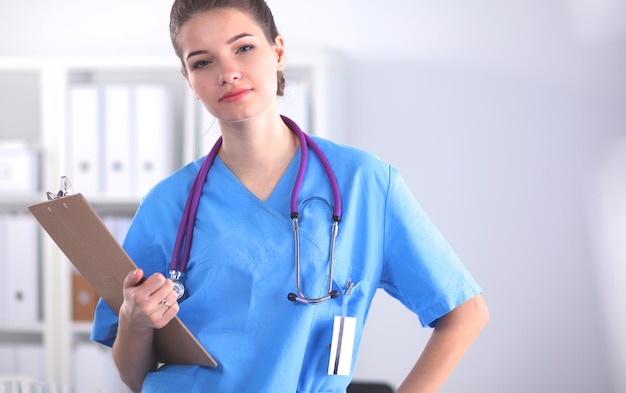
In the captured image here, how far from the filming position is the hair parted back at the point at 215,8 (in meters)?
1.10

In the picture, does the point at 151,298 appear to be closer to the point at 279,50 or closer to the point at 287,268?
the point at 287,268

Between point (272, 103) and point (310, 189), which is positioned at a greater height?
point (272, 103)

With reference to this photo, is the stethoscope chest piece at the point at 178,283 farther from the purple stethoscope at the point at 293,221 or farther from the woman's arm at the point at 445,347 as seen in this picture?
the woman's arm at the point at 445,347

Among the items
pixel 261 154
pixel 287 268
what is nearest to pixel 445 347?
pixel 287 268

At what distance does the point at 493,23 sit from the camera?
3049 mm

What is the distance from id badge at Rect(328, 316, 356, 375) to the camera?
1.06 metres

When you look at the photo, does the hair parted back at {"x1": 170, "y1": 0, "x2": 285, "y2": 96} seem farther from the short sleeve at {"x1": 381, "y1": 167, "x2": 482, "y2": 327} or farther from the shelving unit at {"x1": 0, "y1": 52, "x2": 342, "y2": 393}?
the shelving unit at {"x1": 0, "y1": 52, "x2": 342, "y2": 393}

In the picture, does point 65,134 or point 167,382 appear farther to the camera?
point 65,134

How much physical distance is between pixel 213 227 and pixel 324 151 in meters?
0.20

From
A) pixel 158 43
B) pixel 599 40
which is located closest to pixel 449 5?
pixel 599 40

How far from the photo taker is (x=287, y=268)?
1097mm

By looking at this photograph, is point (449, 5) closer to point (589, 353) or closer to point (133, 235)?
point (589, 353)

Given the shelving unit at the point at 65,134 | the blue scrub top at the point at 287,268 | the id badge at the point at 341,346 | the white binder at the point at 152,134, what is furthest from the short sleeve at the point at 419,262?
the white binder at the point at 152,134

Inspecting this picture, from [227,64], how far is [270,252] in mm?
264
